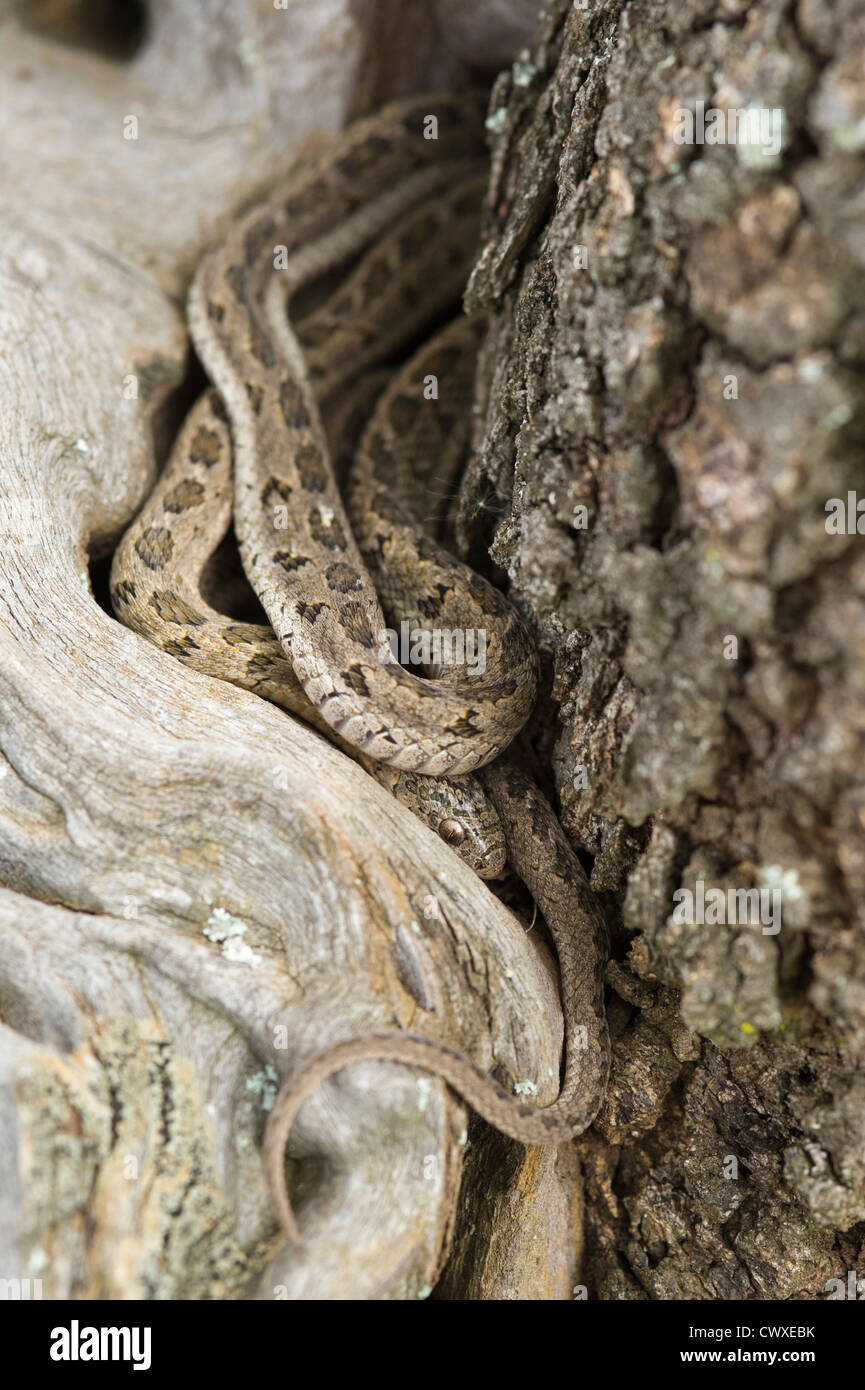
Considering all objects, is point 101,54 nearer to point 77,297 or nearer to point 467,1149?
point 77,297

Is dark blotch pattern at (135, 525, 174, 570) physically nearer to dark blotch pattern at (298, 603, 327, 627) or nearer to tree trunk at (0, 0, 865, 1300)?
tree trunk at (0, 0, 865, 1300)

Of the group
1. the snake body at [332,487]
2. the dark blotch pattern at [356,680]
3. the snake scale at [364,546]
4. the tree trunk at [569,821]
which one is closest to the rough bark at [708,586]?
the tree trunk at [569,821]

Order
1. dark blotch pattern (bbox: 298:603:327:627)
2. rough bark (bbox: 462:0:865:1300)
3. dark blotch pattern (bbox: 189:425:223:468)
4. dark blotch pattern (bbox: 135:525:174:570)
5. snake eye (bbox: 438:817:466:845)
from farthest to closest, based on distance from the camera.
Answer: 1. dark blotch pattern (bbox: 189:425:223:468)
2. dark blotch pattern (bbox: 135:525:174:570)
3. dark blotch pattern (bbox: 298:603:327:627)
4. snake eye (bbox: 438:817:466:845)
5. rough bark (bbox: 462:0:865:1300)

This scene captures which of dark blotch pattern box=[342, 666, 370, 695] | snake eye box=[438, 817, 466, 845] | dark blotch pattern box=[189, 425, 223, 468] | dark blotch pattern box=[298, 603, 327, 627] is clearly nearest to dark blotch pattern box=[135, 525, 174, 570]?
dark blotch pattern box=[189, 425, 223, 468]

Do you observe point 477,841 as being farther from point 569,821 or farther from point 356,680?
point 356,680

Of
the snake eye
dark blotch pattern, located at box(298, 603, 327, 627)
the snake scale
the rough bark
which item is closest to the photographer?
the rough bark

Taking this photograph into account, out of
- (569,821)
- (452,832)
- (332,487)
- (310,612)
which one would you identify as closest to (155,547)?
(310,612)

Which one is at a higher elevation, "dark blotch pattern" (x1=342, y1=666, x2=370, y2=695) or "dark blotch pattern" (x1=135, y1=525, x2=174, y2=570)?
"dark blotch pattern" (x1=135, y1=525, x2=174, y2=570)

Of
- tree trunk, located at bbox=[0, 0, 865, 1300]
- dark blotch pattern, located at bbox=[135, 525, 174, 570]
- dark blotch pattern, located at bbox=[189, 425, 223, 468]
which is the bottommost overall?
tree trunk, located at bbox=[0, 0, 865, 1300]
